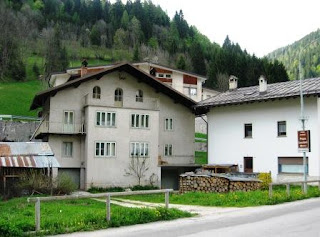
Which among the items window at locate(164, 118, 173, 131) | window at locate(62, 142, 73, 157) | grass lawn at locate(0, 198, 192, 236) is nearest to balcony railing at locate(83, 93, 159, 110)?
window at locate(164, 118, 173, 131)

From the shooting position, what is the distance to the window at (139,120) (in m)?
40.3

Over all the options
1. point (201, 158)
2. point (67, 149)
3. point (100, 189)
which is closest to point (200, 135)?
point (201, 158)

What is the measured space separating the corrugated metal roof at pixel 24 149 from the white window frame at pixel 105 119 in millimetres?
5029

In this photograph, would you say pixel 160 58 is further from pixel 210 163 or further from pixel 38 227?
pixel 38 227

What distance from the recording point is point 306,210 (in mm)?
17719

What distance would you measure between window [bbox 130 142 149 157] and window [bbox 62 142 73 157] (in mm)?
5303

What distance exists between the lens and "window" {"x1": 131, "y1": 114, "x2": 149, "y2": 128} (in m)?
40.3

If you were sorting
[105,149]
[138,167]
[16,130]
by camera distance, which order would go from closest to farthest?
1. [105,149]
2. [138,167]
3. [16,130]

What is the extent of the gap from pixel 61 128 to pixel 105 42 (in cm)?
10164

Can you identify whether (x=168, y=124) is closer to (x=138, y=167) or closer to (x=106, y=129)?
(x=138, y=167)

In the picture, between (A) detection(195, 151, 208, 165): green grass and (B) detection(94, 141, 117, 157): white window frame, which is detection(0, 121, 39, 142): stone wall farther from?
(A) detection(195, 151, 208, 165): green grass

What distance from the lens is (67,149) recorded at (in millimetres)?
39281

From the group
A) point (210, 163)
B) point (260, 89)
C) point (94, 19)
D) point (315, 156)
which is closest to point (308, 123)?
point (315, 156)

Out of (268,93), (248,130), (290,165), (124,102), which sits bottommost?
(290,165)
